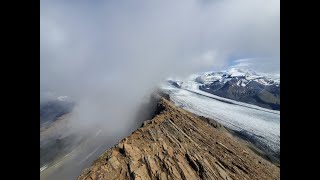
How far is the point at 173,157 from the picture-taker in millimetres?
31703

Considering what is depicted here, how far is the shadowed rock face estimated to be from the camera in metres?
29.4

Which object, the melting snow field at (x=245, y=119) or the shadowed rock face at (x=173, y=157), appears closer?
the shadowed rock face at (x=173, y=157)

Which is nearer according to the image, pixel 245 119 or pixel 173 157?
pixel 173 157

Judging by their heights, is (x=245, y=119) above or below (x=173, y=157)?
below

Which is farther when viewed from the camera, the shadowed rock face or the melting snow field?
the melting snow field

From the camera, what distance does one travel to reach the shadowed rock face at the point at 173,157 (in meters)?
29.4
